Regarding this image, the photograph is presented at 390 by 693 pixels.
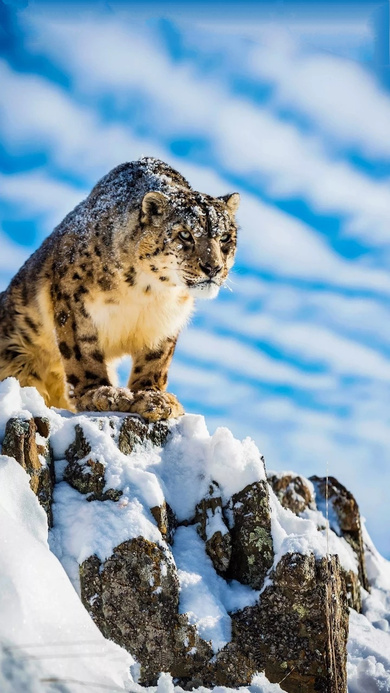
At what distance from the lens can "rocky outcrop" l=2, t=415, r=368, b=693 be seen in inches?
218

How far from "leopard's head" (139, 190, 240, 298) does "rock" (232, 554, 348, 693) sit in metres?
3.09

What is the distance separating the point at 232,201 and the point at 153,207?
1.11 m

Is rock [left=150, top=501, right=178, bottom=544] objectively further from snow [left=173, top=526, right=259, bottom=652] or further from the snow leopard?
the snow leopard

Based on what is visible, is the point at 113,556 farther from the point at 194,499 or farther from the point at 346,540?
the point at 346,540

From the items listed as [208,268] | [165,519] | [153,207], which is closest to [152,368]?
[208,268]

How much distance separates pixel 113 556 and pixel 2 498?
4.25ft

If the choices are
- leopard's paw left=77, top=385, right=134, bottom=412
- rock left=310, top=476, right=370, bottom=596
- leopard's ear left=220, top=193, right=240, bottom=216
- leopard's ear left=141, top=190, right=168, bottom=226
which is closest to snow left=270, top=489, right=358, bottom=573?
leopard's paw left=77, top=385, right=134, bottom=412

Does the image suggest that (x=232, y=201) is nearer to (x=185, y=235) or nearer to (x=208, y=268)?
(x=185, y=235)

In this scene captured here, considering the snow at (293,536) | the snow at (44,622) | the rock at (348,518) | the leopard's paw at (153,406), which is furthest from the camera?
the rock at (348,518)

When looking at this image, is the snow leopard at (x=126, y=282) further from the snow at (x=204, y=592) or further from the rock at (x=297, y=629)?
the rock at (x=297, y=629)

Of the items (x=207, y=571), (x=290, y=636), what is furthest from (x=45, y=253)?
(x=290, y=636)

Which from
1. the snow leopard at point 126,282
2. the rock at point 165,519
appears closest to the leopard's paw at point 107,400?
the snow leopard at point 126,282

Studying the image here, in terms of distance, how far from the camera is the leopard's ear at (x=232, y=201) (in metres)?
8.85

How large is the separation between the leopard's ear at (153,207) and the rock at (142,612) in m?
3.86
